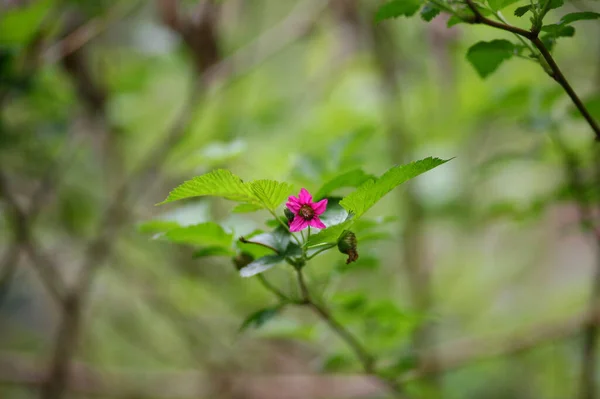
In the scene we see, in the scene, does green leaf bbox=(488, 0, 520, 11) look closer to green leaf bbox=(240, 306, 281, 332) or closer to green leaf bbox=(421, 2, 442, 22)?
green leaf bbox=(421, 2, 442, 22)

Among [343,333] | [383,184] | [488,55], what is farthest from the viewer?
[343,333]

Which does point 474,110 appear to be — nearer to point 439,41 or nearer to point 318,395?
point 439,41

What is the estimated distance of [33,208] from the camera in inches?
44.5

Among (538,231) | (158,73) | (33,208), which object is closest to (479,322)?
(538,231)

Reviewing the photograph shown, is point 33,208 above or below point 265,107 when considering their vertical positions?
below

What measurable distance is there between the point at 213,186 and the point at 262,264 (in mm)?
74

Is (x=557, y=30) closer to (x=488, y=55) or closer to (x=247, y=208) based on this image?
(x=488, y=55)

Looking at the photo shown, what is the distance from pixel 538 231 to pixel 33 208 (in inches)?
61.2

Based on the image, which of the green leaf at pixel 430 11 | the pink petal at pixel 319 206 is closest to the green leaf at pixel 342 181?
the pink petal at pixel 319 206

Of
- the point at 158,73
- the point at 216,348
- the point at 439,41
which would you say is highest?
the point at 158,73

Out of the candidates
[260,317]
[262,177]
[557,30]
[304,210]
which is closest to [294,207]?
[304,210]

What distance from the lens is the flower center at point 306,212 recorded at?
404mm

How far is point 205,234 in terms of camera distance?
0.45 meters

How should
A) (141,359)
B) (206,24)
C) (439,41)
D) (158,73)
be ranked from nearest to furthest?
1. (206,24)
2. (439,41)
3. (158,73)
4. (141,359)
